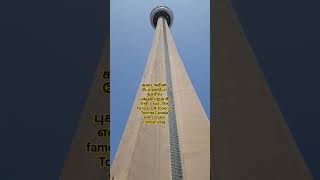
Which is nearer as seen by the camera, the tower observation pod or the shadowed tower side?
the shadowed tower side

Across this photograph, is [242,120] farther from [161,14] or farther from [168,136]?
[161,14]

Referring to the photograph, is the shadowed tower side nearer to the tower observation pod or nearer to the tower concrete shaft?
the tower concrete shaft

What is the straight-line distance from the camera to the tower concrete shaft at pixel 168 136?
25.2 feet

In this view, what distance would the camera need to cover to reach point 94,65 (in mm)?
1726

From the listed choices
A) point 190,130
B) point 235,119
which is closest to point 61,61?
point 235,119

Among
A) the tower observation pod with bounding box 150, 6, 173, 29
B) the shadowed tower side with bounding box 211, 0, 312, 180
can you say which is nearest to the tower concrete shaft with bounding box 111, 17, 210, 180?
the tower observation pod with bounding box 150, 6, 173, 29

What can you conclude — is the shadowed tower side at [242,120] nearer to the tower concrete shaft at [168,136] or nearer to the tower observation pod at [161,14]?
the tower concrete shaft at [168,136]

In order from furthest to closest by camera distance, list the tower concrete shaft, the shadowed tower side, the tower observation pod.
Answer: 1. the tower observation pod
2. the tower concrete shaft
3. the shadowed tower side

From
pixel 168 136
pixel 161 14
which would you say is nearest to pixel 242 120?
pixel 168 136

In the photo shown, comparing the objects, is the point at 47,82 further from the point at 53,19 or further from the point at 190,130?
the point at 190,130

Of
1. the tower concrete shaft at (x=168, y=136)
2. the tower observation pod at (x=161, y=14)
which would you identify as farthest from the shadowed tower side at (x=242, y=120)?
the tower observation pod at (x=161, y=14)

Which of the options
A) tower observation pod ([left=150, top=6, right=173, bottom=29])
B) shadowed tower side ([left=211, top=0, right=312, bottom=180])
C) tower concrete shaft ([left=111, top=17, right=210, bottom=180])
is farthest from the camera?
tower observation pod ([left=150, top=6, right=173, bottom=29])

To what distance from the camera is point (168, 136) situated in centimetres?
928

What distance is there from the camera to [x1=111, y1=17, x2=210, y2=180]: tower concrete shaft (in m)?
7.67
